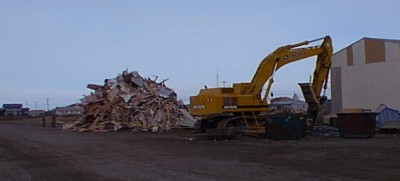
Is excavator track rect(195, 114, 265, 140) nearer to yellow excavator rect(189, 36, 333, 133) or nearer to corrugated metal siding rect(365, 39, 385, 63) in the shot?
yellow excavator rect(189, 36, 333, 133)

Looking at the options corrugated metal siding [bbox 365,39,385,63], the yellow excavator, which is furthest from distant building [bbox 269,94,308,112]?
A: corrugated metal siding [bbox 365,39,385,63]

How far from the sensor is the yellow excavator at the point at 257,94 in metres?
33.5

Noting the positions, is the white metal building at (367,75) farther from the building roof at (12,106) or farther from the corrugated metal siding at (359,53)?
the building roof at (12,106)

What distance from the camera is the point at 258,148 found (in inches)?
958

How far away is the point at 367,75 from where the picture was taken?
4769 centimetres

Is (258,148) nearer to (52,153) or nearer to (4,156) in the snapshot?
(52,153)

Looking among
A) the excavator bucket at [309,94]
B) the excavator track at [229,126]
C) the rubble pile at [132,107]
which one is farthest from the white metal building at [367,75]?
the excavator track at [229,126]

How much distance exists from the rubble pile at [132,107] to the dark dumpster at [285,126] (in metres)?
15.9

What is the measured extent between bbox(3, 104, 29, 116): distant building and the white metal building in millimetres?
89567

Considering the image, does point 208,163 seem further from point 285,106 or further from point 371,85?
point 371,85

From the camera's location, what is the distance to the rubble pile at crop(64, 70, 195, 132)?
1836 inches

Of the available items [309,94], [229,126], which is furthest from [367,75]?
[229,126]

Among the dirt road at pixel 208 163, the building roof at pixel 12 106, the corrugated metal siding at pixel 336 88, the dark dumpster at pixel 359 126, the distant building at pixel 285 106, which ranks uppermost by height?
the building roof at pixel 12 106

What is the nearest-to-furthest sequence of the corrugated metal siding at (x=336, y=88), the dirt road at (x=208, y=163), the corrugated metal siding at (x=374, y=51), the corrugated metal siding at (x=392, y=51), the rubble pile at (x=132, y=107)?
1. the dirt road at (x=208, y=163)
2. the corrugated metal siding at (x=392, y=51)
3. the corrugated metal siding at (x=374, y=51)
4. the rubble pile at (x=132, y=107)
5. the corrugated metal siding at (x=336, y=88)
